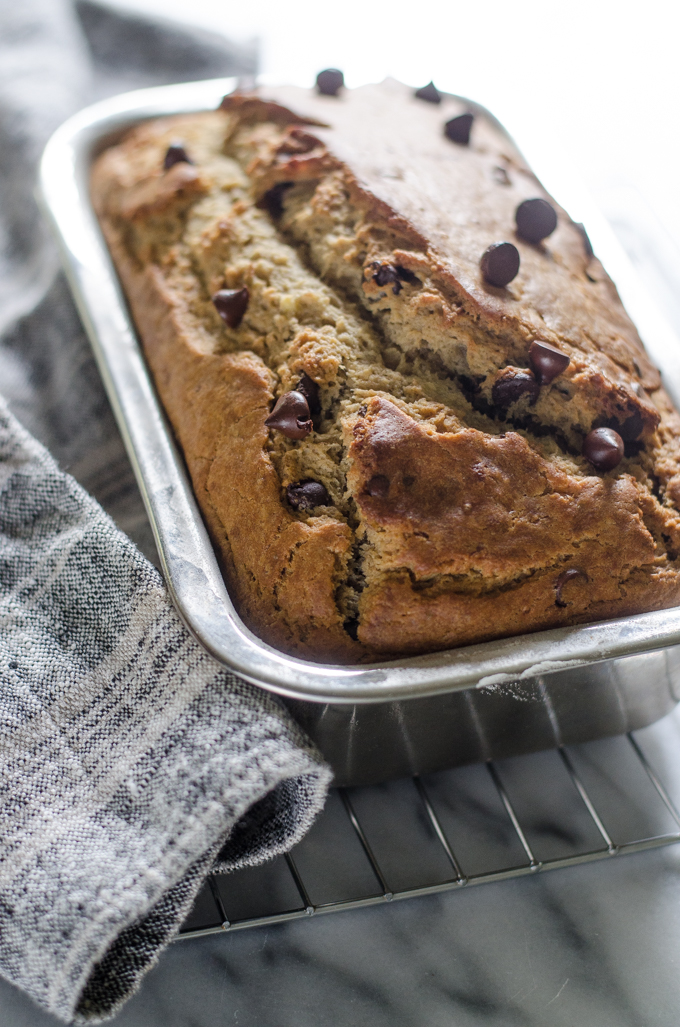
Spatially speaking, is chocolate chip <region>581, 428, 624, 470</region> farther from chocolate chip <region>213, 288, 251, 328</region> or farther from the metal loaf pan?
chocolate chip <region>213, 288, 251, 328</region>

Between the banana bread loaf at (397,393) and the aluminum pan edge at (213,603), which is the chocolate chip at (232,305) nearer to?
the banana bread loaf at (397,393)

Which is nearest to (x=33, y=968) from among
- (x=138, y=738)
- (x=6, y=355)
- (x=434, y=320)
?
(x=138, y=738)

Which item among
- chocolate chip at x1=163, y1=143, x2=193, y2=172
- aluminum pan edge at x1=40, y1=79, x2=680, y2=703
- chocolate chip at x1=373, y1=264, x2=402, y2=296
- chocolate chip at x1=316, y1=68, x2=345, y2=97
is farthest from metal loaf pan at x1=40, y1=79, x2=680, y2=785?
chocolate chip at x1=316, y1=68, x2=345, y2=97

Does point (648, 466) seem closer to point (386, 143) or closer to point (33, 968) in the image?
point (386, 143)

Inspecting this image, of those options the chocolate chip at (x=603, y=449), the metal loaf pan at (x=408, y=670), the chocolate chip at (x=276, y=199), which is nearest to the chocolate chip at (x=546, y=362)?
the chocolate chip at (x=603, y=449)

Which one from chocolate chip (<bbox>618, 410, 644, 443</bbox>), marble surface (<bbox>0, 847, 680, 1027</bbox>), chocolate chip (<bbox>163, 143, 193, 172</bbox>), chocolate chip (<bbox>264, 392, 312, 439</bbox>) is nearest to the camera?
marble surface (<bbox>0, 847, 680, 1027</bbox>)

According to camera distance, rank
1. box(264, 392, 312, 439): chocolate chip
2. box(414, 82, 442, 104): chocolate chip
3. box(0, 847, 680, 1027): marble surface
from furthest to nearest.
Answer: box(414, 82, 442, 104): chocolate chip < box(264, 392, 312, 439): chocolate chip < box(0, 847, 680, 1027): marble surface
